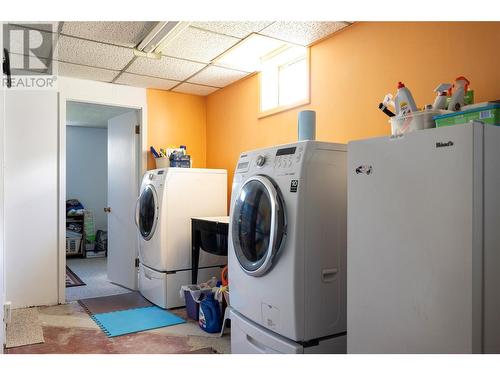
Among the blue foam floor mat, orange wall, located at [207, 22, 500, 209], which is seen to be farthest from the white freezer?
the blue foam floor mat

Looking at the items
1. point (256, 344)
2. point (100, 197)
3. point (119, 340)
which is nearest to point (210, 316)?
point (119, 340)

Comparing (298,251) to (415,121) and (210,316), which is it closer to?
(415,121)

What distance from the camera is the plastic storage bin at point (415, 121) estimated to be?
1.58m

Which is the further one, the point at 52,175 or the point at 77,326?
the point at 52,175

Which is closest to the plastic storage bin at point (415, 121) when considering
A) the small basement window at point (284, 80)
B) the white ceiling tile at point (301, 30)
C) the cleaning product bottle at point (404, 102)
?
the cleaning product bottle at point (404, 102)

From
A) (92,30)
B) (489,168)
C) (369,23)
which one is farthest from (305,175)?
(92,30)

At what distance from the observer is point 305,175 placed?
1.89m

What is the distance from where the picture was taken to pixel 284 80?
347 cm

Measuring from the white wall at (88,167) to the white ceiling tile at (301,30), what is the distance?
5.15m

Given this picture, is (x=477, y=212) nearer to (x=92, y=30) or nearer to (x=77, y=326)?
(x=92, y=30)

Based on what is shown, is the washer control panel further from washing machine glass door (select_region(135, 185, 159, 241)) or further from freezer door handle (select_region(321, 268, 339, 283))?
washing machine glass door (select_region(135, 185, 159, 241))

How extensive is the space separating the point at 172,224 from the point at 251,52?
1.68 metres
